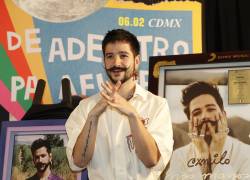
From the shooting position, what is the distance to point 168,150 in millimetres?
1247

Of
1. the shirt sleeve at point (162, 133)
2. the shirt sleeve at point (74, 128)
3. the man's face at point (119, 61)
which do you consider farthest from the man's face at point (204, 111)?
the shirt sleeve at point (74, 128)

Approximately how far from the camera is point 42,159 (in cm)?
157

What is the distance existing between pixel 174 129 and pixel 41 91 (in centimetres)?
63

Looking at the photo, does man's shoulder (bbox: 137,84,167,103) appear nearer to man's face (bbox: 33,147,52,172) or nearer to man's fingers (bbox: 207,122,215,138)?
man's fingers (bbox: 207,122,215,138)

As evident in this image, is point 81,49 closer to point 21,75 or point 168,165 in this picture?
point 21,75

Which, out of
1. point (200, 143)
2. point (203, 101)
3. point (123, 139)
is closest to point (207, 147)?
point (200, 143)

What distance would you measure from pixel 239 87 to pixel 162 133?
0.32 meters

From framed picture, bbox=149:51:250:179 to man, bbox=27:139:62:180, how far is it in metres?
0.44

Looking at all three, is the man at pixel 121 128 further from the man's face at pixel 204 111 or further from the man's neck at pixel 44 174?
the man's neck at pixel 44 174

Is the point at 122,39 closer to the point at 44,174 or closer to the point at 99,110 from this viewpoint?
the point at 99,110

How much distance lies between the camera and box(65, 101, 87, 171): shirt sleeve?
129 cm

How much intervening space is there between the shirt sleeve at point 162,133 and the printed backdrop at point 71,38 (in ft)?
1.85

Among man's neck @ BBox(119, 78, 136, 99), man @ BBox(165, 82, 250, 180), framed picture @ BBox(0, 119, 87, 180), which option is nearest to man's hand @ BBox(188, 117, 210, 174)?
man @ BBox(165, 82, 250, 180)

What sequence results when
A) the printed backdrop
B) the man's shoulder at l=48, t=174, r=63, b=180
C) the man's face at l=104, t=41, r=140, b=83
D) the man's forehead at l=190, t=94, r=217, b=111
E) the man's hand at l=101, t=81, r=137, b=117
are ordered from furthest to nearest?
the printed backdrop < the man's shoulder at l=48, t=174, r=63, b=180 < the man's forehead at l=190, t=94, r=217, b=111 < the man's face at l=104, t=41, r=140, b=83 < the man's hand at l=101, t=81, r=137, b=117
